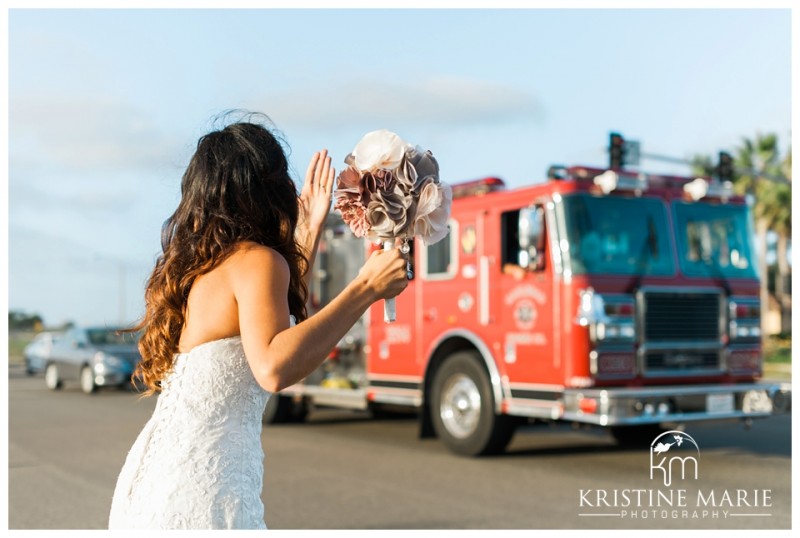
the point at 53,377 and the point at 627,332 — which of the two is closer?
the point at 627,332

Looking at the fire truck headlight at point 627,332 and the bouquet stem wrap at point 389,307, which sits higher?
the bouquet stem wrap at point 389,307

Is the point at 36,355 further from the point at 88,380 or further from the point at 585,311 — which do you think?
the point at 585,311

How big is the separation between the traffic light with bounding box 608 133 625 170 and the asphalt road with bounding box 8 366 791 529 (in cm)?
942

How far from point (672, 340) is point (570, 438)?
256 centimetres

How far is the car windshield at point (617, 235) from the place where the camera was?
9.81 meters

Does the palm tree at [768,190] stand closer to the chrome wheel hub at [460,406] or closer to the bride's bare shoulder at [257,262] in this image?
the chrome wheel hub at [460,406]

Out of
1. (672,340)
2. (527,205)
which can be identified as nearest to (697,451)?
(672,340)

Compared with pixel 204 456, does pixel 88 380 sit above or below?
below

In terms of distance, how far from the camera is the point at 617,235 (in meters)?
10.1

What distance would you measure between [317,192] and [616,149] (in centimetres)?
1983

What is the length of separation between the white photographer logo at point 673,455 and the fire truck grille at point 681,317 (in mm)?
1016

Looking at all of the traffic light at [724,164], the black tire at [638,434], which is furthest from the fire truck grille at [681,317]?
the traffic light at [724,164]

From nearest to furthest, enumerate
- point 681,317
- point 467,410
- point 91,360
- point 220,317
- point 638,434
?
point 220,317 → point 681,317 → point 467,410 → point 638,434 → point 91,360

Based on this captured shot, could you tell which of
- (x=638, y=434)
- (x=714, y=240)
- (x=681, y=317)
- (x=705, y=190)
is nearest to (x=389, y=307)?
(x=681, y=317)
